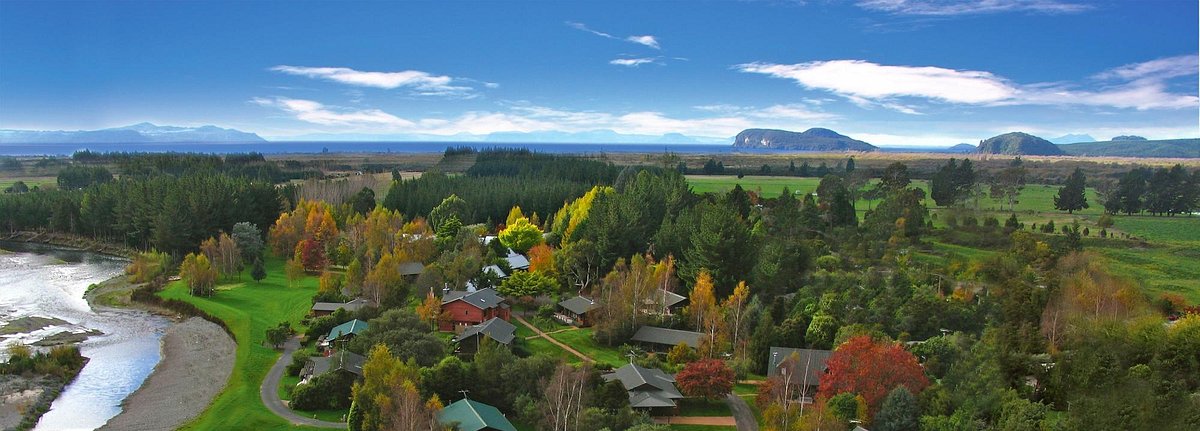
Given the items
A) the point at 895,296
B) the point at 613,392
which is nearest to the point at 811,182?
the point at 895,296

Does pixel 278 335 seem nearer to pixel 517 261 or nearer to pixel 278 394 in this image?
pixel 278 394

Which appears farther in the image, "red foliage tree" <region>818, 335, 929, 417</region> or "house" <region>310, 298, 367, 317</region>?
"house" <region>310, 298, 367, 317</region>

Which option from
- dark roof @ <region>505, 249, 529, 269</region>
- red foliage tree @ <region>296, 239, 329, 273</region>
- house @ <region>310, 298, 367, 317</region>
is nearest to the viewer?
house @ <region>310, 298, 367, 317</region>

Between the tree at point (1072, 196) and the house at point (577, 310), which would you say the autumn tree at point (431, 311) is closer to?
the house at point (577, 310)

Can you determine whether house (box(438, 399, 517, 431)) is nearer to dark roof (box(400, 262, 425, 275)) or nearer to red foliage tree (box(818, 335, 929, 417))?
red foliage tree (box(818, 335, 929, 417))

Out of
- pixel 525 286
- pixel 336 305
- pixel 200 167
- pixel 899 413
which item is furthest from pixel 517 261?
pixel 200 167

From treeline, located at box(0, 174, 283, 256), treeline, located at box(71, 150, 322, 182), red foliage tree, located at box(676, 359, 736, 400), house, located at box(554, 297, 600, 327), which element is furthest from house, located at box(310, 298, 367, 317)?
treeline, located at box(71, 150, 322, 182)

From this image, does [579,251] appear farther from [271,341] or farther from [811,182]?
[811,182]
